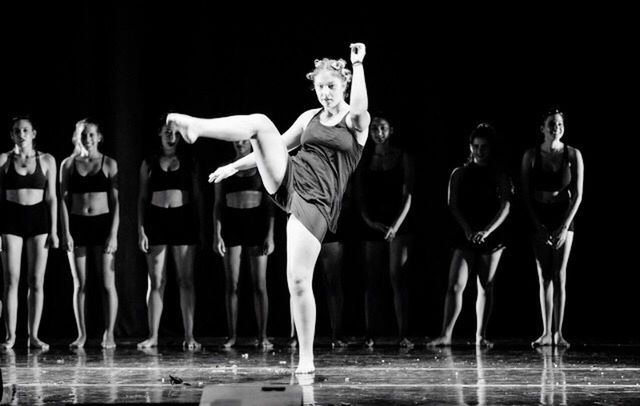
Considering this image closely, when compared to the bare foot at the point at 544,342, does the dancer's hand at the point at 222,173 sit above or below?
above

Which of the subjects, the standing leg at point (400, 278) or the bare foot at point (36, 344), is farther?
the standing leg at point (400, 278)

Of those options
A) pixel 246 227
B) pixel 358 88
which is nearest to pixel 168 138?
pixel 246 227

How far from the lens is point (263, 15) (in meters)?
8.32

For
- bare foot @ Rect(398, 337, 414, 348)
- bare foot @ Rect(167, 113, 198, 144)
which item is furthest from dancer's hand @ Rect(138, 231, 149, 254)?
bare foot @ Rect(167, 113, 198, 144)

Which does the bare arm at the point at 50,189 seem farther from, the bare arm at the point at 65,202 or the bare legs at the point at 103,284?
the bare legs at the point at 103,284

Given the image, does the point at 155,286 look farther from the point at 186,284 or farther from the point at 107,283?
the point at 107,283

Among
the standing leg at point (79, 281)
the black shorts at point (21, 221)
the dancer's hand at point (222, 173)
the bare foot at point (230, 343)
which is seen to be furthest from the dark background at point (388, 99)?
the dancer's hand at point (222, 173)

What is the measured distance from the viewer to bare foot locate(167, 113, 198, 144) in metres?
4.16

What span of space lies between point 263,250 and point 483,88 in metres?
2.56

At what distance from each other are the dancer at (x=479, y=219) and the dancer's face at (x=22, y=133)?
3.12m

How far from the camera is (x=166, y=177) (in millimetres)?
6879

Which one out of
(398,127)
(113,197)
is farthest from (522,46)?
(113,197)

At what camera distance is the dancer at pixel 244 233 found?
676 cm

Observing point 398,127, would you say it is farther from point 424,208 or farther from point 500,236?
point 500,236
